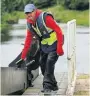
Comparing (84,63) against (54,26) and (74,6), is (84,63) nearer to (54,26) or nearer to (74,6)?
(54,26)

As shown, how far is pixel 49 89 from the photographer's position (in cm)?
702

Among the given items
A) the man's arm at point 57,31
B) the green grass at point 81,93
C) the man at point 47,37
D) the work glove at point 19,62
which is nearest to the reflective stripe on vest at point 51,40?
the man at point 47,37

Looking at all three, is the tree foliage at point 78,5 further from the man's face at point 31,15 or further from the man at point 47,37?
the man's face at point 31,15

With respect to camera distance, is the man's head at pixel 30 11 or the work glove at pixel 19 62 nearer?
the man's head at pixel 30 11

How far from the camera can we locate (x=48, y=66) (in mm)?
6906

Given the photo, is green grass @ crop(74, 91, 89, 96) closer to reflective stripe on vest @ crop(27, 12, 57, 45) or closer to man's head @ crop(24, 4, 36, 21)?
reflective stripe on vest @ crop(27, 12, 57, 45)

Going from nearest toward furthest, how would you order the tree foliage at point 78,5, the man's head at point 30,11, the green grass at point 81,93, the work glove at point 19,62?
the man's head at point 30,11 → the work glove at point 19,62 → the green grass at point 81,93 → the tree foliage at point 78,5

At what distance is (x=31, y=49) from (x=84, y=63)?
6.34 meters

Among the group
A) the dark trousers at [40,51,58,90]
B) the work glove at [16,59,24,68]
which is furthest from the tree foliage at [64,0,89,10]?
the dark trousers at [40,51,58,90]

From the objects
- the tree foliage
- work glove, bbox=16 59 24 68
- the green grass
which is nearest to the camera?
work glove, bbox=16 59 24 68

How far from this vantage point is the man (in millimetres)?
6672

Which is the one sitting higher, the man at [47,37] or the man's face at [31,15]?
the man's face at [31,15]

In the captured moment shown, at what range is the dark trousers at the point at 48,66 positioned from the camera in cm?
687

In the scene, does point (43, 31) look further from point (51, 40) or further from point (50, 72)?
point (50, 72)
